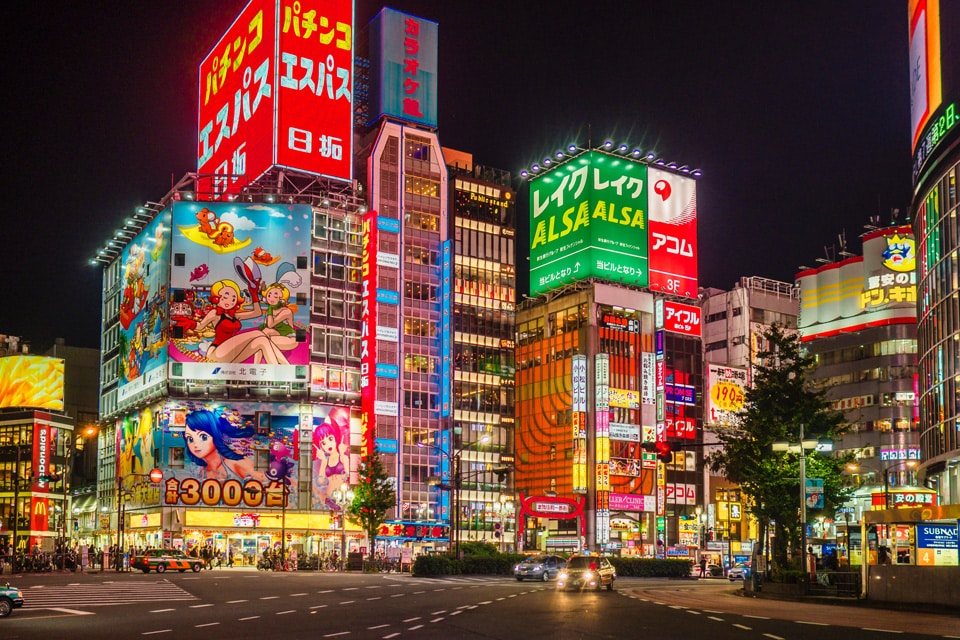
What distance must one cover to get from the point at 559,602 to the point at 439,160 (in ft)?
279

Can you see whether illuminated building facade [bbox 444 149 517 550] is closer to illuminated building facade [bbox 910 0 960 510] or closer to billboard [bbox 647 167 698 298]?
billboard [bbox 647 167 698 298]

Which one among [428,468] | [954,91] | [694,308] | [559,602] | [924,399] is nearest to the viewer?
[559,602]

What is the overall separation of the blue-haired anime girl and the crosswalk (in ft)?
166

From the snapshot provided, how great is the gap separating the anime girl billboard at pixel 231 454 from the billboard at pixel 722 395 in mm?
52728

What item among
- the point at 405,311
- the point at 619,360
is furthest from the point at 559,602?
the point at 619,360

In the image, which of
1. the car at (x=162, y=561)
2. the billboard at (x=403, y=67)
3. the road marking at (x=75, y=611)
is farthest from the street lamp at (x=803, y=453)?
the billboard at (x=403, y=67)

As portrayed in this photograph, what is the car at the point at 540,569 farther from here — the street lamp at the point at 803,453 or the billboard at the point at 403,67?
the billboard at the point at 403,67

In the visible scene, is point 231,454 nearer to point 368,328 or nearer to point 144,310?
point 368,328

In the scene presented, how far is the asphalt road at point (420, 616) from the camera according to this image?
25.3 meters

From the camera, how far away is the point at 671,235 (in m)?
126

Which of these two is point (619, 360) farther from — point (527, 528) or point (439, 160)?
point (439, 160)

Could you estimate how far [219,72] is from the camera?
122938 millimetres

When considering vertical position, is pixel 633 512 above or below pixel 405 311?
below

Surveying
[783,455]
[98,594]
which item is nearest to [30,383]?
[98,594]
